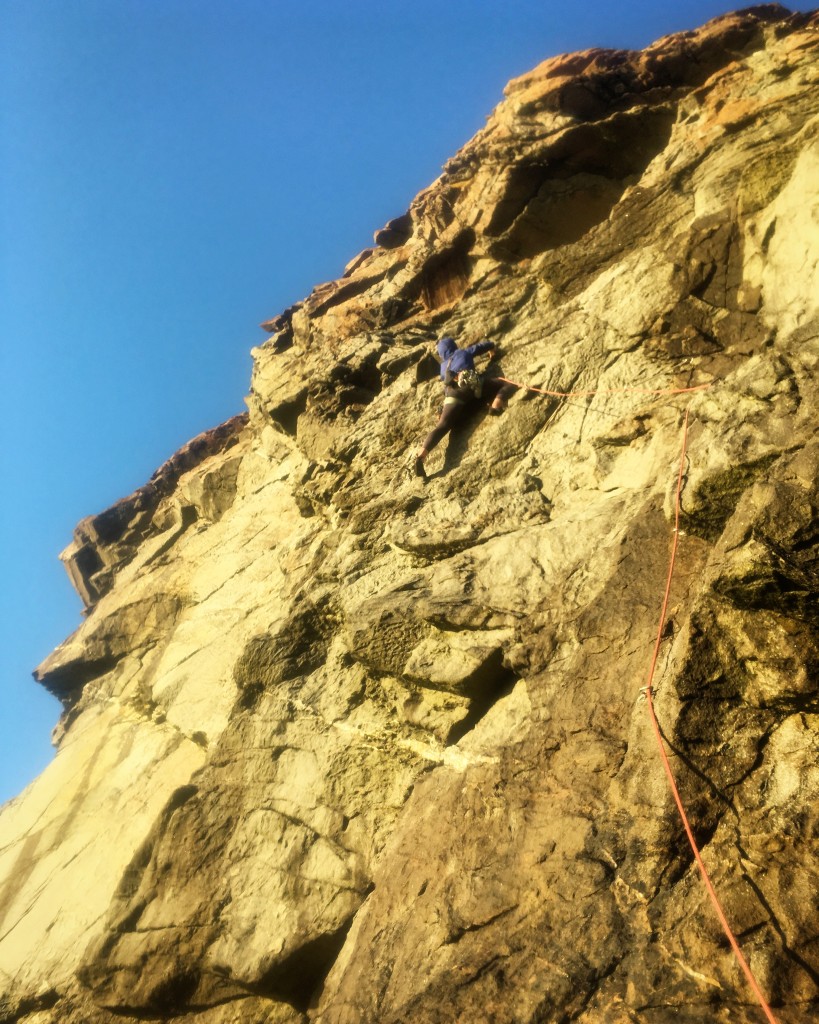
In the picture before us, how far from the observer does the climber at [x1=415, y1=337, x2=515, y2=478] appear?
29.7ft

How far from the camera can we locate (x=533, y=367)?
9.25 metres

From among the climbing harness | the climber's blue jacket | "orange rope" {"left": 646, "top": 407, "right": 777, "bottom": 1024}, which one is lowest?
"orange rope" {"left": 646, "top": 407, "right": 777, "bottom": 1024}

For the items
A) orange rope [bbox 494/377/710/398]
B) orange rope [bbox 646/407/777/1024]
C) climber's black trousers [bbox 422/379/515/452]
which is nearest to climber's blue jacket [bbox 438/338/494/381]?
climber's black trousers [bbox 422/379/515/452]

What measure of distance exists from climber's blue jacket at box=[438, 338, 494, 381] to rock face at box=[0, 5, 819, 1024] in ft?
1.49

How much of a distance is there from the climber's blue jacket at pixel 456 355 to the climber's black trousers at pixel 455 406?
1.11 ft

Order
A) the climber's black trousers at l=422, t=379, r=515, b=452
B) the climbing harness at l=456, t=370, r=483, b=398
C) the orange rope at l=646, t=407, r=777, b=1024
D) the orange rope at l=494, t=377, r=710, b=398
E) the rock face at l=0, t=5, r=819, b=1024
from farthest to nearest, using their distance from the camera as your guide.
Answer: the climber's black trousers at l=422, t=379, r=515, b=452 < the climbing harness at l=456, t=370, r=483, b=398 < the orange rope at l=494, t=377, r=710, b=398 < the rock face at l=0, t=5, r=819, b=1024 < the orange rope at l=646, t=407, r=777, b=1024

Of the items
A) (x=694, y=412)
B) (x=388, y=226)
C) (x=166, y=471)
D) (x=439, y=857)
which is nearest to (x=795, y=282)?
(x=694, y=412)

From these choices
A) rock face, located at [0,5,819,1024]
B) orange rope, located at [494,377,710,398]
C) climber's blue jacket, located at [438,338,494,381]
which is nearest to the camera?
rock face, located at [0,5,819,1024]

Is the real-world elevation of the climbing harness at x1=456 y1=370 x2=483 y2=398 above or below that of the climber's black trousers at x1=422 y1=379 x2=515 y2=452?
above

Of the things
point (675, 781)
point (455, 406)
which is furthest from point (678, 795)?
point (455, 406)

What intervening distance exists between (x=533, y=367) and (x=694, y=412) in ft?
10.9

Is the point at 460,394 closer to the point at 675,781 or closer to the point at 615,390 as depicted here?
the point at 615,390

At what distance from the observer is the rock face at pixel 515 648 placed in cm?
421

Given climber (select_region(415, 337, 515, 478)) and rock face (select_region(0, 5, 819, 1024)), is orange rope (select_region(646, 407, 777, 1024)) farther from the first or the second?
climber (select_region(415, 337, 515, 478))
